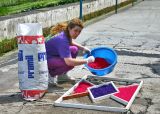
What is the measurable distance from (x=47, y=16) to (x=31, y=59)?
7.22 meters

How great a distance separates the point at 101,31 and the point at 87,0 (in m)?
6.16

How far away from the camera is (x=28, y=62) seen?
6.01 metres

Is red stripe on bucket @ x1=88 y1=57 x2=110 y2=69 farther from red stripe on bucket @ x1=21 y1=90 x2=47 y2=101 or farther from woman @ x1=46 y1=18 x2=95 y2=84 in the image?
red stripe on bucket @ x1=21 y1=90 x2=47 y2=101

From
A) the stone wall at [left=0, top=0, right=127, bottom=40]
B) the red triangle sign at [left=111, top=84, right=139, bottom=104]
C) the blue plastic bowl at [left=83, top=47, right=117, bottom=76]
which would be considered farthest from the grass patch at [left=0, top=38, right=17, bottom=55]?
the red triangle sign at [left=111, top=84, right=139, bottom=104]

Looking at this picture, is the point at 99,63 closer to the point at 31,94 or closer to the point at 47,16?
the point at 31,94

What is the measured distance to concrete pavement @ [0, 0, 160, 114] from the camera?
5.83 metres

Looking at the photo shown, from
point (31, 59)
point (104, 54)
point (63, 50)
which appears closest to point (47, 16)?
point (104, 54)

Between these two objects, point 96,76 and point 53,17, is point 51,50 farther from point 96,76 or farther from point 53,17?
point 53,17

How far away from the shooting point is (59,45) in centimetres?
635

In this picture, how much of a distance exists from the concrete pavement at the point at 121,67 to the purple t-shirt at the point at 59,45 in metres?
0.59

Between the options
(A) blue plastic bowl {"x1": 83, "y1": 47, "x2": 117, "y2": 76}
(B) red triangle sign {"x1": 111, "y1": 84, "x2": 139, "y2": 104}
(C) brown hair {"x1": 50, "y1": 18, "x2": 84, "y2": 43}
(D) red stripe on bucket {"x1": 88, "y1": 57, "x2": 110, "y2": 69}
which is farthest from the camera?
(D) red stripe on bucket {"x1": 88, "y1": 57, "x2": 110, "y2": 69}

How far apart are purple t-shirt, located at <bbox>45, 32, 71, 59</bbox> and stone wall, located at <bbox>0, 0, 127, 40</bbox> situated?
3.78 m

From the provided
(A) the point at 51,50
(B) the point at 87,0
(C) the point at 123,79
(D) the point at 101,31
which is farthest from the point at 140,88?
(B) the point at 87,0

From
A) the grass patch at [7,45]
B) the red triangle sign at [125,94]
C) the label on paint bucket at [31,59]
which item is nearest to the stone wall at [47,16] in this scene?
the grass patch at [7,45]
